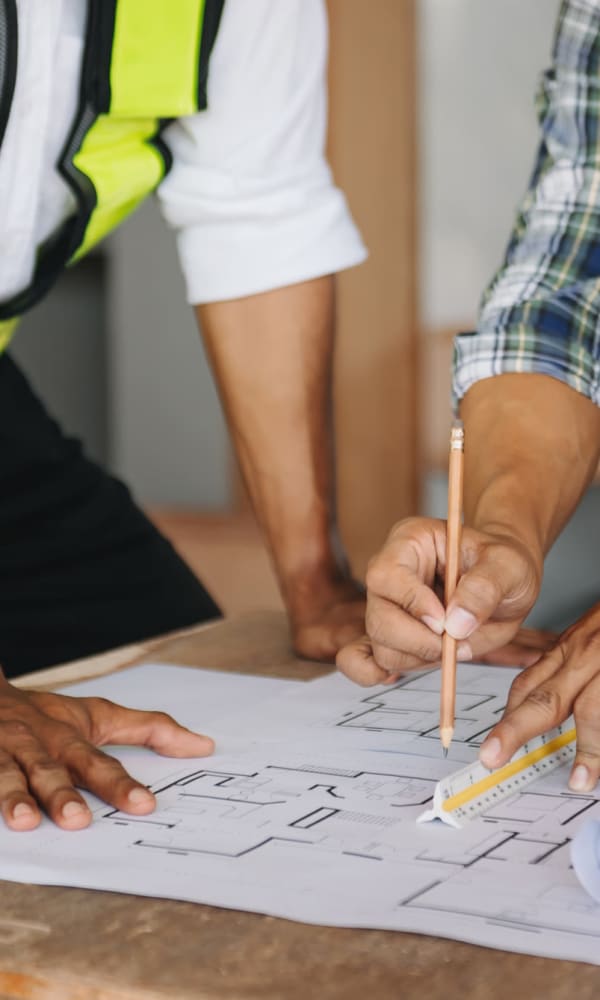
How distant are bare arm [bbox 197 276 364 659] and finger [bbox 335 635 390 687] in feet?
1.04

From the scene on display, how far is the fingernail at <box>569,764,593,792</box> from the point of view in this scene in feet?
2.43

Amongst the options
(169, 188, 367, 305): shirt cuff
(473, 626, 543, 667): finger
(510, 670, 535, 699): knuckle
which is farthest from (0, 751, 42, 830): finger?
(169, 188, 367, 305): shirt cuff

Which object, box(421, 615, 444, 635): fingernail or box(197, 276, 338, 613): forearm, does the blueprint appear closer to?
box(421, 615, 444, 635): fingernail

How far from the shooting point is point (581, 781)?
0.74m

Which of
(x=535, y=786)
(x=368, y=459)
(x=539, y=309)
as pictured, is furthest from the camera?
(x=368, y=459)

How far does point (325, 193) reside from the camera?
129 cm

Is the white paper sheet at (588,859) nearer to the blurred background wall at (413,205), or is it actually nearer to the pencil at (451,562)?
the pencil at (451,562)

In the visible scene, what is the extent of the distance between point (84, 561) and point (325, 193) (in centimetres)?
46

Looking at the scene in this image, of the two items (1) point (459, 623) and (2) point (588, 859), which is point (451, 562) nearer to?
(1) point (459, 623)

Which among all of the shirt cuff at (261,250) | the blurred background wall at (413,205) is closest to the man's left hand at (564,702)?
the shirt cuff at (261,250)

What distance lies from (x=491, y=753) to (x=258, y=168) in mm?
695

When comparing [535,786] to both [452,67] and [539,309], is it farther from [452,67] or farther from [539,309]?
[452,67]

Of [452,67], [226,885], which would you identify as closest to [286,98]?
[226,885]

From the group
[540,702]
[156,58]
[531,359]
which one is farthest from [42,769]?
[156,58]
